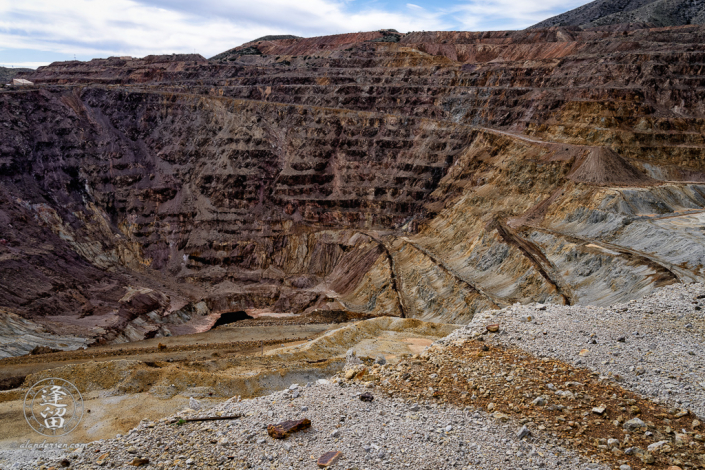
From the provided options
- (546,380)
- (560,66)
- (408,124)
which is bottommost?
(546,380)

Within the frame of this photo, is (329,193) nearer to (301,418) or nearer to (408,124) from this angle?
(408,124)

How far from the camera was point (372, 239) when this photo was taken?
60500mm

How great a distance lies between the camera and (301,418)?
14.0 metres

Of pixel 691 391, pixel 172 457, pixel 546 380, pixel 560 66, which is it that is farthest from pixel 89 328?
pixel 560 66

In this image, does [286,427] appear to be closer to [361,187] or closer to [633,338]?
[633,338]

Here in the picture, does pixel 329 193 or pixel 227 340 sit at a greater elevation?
pixel 329 193

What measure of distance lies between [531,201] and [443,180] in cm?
1458

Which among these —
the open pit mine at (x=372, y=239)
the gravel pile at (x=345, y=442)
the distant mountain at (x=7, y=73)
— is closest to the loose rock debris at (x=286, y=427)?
the gravel pile at (x=345, y=442)

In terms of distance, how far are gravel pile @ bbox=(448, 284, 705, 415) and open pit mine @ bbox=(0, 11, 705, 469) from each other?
0.32 ft

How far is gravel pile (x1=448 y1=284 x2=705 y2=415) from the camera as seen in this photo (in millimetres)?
13664

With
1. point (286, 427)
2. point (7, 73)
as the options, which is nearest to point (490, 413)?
point (286, 427)

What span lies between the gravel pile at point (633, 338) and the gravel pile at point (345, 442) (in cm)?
379

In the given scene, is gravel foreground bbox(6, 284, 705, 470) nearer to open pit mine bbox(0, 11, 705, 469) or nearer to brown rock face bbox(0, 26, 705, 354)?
open pit mine bbox(0, 11, 705, 469)

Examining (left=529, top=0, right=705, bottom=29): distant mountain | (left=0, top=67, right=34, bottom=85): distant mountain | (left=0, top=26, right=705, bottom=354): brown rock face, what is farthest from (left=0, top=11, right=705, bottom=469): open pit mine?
(left=0, top=67, right=34, bottom=85): distant mountain
